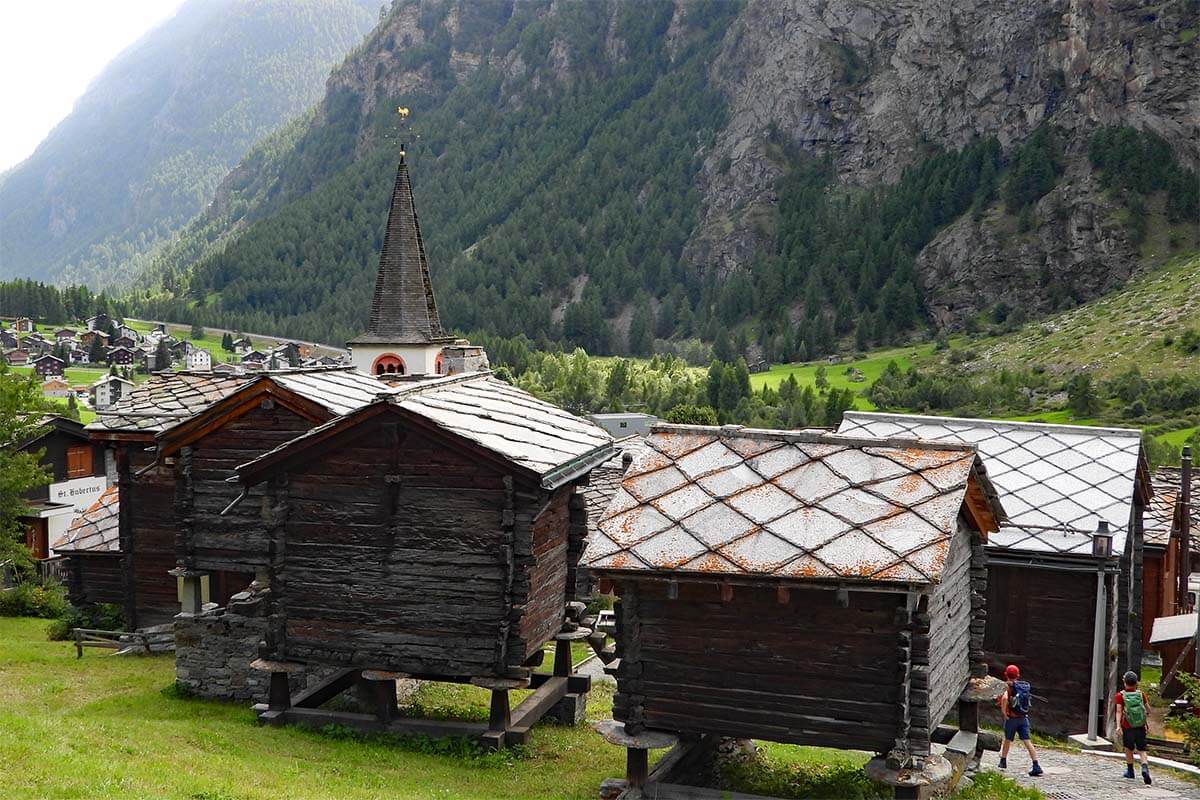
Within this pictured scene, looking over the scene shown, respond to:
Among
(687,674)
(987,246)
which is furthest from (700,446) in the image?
(987,246)

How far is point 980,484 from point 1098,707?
927 cm

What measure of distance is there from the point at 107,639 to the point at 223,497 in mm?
7426

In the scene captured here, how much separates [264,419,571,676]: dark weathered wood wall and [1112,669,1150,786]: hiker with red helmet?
831cm

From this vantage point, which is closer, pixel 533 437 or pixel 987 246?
pixel 533 437

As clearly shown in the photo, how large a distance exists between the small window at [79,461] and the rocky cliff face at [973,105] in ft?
401

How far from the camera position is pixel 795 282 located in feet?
554

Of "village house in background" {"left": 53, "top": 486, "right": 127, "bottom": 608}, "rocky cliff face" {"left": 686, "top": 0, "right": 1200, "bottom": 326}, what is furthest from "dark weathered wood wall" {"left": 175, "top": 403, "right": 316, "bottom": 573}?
"rocky cliff face" {"left": 686, "top": 0, "right": 1200, "bottom": 326}

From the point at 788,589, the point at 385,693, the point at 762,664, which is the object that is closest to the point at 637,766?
the point at 762,664

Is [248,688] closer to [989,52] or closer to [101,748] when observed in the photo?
[101,748]

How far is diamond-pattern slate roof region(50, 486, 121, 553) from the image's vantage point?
2758cm

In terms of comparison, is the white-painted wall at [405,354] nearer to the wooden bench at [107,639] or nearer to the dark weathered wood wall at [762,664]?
the wooden bench at [107,639]

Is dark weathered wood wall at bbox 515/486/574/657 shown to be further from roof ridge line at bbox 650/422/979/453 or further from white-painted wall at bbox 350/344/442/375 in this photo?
white-painted wall at bbox 350/344/442/375

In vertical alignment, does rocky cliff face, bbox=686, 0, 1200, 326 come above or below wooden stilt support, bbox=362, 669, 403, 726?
above

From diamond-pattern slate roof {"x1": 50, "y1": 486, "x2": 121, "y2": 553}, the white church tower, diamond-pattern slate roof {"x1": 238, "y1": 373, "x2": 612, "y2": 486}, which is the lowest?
diamond-pattern slate roof {"x1": 50, "y1": 486, "x2": 121, "y2": 553}
